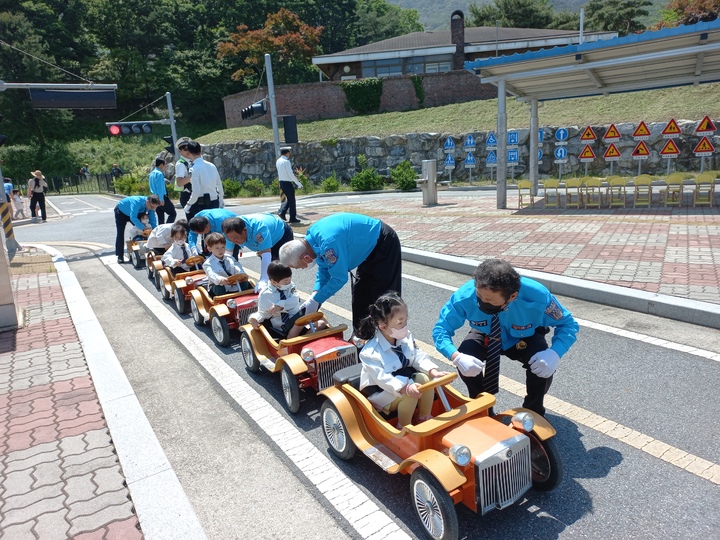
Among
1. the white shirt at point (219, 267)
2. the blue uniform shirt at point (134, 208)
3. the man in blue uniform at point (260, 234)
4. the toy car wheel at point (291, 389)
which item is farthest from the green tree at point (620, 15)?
the toy car wheel at point (291, 389)

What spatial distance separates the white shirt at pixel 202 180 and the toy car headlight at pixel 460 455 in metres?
7.14

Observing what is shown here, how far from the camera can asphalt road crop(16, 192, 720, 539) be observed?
2729 millimetres

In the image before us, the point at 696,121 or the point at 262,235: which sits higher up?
the point at 696,121

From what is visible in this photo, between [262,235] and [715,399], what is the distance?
440cm

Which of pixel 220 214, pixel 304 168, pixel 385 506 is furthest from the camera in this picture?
pixel 304 168

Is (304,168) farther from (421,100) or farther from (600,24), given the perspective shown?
(600,24)

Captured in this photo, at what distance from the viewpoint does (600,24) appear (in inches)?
2132

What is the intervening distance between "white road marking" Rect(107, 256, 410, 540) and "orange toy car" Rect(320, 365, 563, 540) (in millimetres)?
184

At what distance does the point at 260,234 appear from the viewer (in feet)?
18.8

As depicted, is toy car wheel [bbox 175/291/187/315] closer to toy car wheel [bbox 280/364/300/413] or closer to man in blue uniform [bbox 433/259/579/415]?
toy car wheel [bbox 280/364/300/413]

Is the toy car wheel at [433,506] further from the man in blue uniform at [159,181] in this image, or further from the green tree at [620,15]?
the green tree at [620,15]

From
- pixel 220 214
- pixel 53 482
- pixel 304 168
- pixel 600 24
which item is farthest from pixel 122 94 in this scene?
pixel 53 482

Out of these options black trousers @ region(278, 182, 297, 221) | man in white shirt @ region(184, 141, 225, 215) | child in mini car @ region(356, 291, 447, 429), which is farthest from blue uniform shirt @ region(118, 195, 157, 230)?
child in mini car @ region(356, 291, 447, 429)

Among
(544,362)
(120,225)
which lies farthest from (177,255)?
(544,362)
